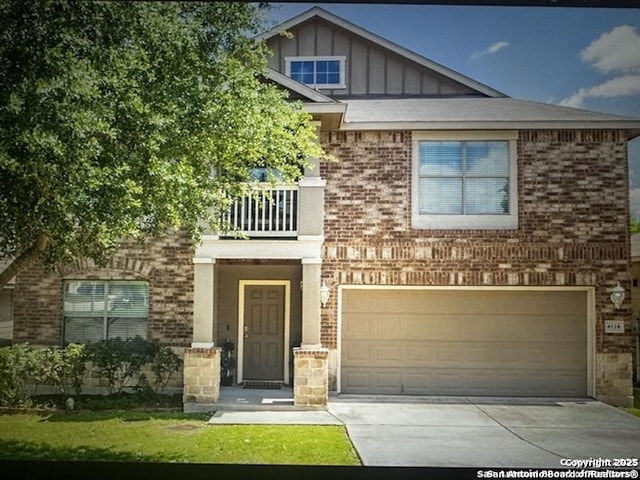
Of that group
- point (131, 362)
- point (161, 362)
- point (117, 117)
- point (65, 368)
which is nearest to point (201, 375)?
point (161, 362)

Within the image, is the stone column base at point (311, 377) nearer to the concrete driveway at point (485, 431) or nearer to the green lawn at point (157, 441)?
the concrete driveway at point (485, 431)

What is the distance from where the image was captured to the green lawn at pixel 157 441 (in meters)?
3.10

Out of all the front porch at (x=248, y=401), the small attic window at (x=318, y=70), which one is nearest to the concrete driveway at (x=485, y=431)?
the front porch at (x=248, y=401)

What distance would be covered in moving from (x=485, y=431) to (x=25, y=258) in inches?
115

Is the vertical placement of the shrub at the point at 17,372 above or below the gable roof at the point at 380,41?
below

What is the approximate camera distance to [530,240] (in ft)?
13.0

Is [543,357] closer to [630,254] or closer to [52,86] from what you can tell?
[630,254]

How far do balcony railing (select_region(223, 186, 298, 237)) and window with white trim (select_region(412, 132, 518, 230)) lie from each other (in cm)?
94

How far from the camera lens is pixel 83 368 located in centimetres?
360

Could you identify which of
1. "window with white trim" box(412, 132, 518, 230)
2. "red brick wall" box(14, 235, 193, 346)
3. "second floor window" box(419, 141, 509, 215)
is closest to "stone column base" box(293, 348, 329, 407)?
"red brick wall" box(14, 235, 193, 346)

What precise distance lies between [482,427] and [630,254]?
5.50ft

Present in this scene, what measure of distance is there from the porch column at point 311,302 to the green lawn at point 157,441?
0.88m

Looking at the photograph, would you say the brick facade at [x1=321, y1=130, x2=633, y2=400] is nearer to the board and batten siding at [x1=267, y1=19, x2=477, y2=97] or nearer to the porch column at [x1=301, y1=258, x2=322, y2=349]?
the porch column at [x1=301, y1=258, x2=322, y2=349]

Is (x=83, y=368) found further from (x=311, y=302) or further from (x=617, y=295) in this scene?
(x=617, y=295)
